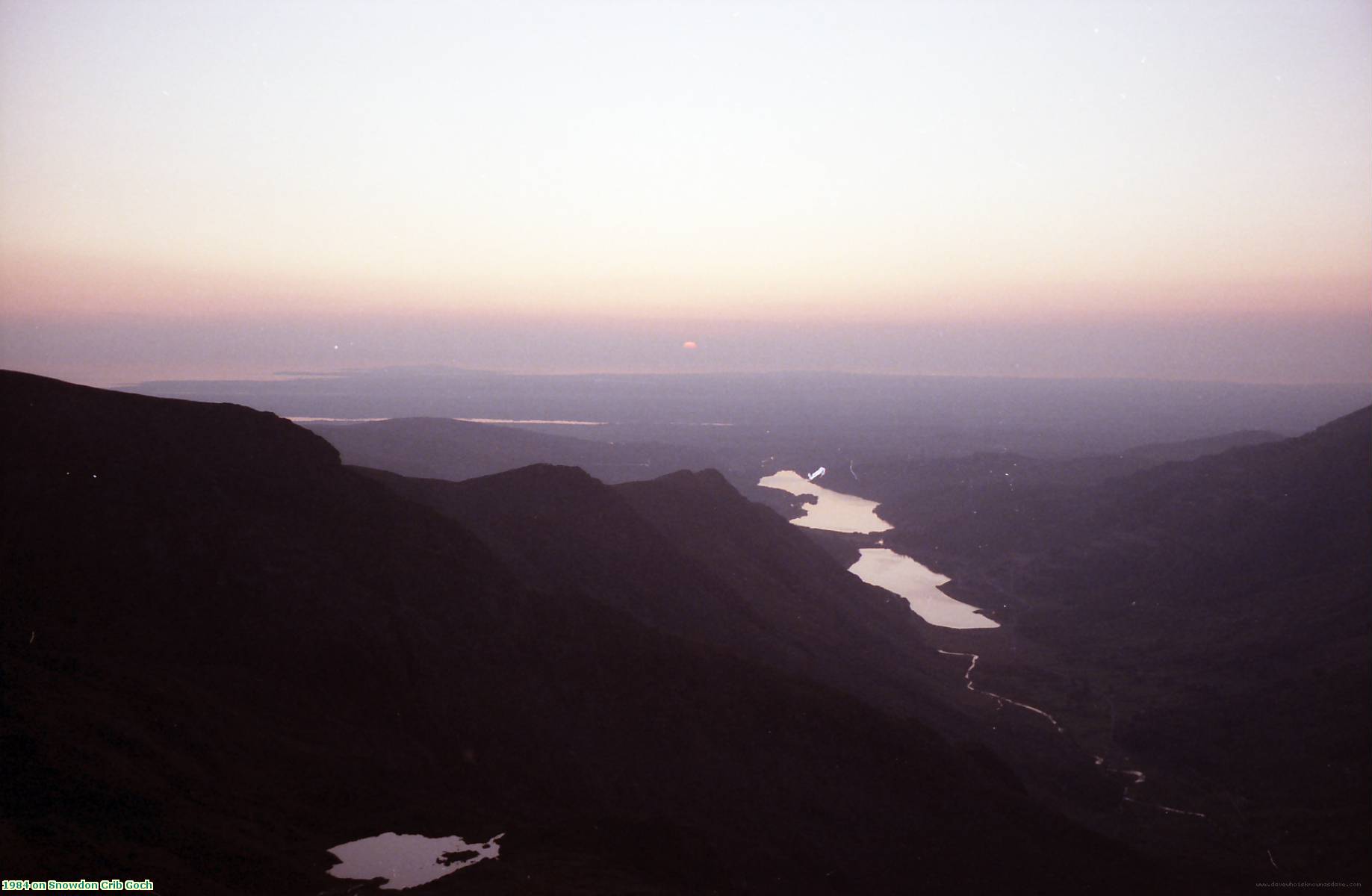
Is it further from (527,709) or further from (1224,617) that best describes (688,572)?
(1224,617)

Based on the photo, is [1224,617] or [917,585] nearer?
[1224,617]

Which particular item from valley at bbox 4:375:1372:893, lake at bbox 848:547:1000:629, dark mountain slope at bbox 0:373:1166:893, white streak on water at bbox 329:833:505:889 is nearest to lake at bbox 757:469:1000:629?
lake at bbox 848:547:1000:629

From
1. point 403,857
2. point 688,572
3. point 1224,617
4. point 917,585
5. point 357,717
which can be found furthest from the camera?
point 917,585

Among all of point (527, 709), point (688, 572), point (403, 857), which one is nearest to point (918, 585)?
point (688, 572)

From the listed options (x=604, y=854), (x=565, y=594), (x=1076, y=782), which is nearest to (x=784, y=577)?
(x=1076, y=782)

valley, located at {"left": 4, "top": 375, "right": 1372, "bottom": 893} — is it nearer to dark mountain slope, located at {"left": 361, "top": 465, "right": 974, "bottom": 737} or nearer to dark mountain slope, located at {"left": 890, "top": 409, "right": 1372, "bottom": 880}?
dark mountain slope, located at {"left": 361, "top": 465, "right": 974, "bottom": 737}

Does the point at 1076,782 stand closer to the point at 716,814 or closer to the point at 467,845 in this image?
the point at 716,814

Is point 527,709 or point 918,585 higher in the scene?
point 527,709
